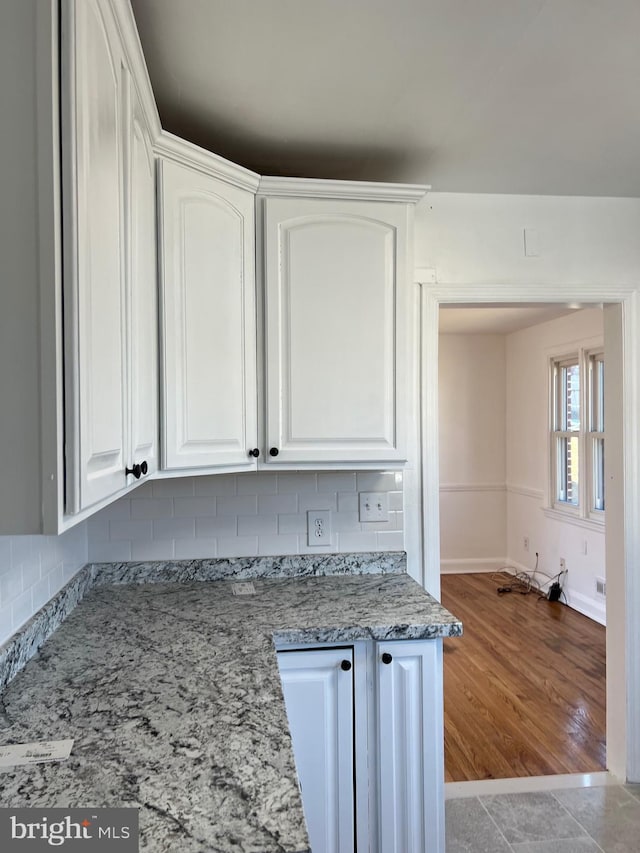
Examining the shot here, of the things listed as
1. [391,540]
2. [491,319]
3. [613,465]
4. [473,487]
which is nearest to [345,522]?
[391,540]

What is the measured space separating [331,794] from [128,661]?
674 mm

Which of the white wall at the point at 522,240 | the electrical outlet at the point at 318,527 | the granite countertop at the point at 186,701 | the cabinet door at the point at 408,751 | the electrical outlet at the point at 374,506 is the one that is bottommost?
the cabinet door at the point at 408,751

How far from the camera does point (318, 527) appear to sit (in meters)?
2.20

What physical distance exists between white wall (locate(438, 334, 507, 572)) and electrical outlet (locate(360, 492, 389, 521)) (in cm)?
384

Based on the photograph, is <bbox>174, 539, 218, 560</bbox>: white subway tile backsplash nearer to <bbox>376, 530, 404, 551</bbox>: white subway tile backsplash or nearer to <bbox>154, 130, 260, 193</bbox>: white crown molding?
<bbox>376, 530, 404, 551</bbox>: white subway tile backsplash

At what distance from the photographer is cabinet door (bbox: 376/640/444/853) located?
1.60 metres

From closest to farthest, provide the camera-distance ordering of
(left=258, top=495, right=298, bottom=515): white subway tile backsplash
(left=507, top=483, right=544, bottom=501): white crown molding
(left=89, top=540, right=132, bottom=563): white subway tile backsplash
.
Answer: (left=89, top=540, right=132, bottom=563): white subway tile backsplash
(left=258, top=495, right=298, bottom=515): white subway tile backsplash
(left=507, top=483, right=544, bottom=501): white crown molding

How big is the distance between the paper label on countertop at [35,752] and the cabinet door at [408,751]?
859 mm

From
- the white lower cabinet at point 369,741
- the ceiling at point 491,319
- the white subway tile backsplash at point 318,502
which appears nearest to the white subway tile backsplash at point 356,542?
the white subway tile backsplash at point 318,502

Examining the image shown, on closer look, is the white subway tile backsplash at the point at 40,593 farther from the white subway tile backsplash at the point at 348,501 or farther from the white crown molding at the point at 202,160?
the white crown molding at the point at 202,160

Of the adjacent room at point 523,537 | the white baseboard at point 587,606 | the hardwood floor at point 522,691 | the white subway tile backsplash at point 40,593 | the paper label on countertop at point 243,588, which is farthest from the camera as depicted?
the white baseboard at point 587,606

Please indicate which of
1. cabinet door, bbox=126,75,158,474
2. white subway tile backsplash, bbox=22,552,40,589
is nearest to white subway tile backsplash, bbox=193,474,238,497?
cabinet door, bbox=126,75,158,474

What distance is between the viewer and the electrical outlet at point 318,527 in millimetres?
2191

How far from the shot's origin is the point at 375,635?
1590mm
